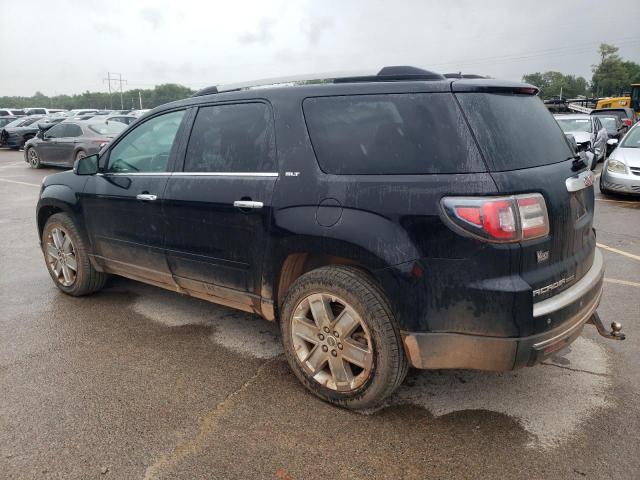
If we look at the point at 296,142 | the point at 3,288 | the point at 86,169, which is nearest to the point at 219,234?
the point at 296,142

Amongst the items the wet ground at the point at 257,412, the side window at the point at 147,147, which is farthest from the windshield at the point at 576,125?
the side window at the point at 147,147

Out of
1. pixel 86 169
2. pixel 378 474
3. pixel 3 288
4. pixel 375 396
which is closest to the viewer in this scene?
pixel 378 474

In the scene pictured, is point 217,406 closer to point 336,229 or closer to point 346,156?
point 336,229

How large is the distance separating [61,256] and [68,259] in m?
0.13

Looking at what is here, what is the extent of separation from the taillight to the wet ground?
1.08 m

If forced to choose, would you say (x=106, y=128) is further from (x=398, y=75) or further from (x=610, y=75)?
(x=610, y=75)

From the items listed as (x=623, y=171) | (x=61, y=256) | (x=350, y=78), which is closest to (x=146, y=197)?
(x=61, y=256)

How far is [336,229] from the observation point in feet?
9.12

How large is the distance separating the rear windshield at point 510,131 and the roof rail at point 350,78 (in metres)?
0.30

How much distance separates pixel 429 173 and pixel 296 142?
875 mm

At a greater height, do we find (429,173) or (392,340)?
(429,173)

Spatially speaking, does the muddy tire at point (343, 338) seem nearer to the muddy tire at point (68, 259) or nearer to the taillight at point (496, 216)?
the taillight at point (496, 216)

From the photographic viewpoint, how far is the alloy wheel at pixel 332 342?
9.26 feet

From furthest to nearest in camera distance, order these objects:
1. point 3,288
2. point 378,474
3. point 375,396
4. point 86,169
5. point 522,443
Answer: point 3,288 → point 86,169 → point 375,396 → point 522,443 → point 378,474
